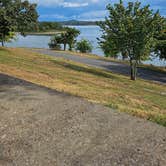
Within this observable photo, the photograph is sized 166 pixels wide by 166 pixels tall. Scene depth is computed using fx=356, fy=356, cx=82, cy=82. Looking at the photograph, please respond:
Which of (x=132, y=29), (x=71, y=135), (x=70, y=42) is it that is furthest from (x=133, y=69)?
(x=70, y=42)

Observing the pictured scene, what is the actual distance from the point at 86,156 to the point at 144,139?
3.96 ft

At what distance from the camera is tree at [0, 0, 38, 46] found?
2902cm

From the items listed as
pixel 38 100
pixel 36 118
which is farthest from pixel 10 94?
pixel 36 118

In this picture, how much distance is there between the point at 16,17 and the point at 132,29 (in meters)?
10.4

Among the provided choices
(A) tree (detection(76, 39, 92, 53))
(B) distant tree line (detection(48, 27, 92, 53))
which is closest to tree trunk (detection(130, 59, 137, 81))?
(B) distant tree line (detection(48, 27, 92, 53))

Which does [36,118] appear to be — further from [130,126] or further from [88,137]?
[130,126]

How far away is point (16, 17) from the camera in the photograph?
99.0 ft

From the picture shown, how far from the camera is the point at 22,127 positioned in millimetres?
6676

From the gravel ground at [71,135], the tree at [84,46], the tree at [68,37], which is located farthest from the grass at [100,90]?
the tree at [84,46]

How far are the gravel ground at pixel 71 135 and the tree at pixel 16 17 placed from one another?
21639 millimetres

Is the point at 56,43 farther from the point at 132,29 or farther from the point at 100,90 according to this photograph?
the point at 100,90

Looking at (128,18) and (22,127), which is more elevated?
(128,18)

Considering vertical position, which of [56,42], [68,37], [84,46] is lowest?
[84,46]

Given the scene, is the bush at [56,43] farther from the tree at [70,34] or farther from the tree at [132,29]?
the tree at [132,29]
